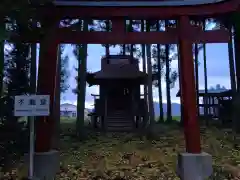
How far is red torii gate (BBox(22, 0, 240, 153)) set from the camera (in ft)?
23.8

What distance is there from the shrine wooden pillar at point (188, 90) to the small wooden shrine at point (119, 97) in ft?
28.1

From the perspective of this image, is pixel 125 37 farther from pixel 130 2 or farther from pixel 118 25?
pixel 130 2

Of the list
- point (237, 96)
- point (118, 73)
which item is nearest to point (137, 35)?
point (237, 96)

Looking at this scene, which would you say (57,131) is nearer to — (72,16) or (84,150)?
(84,150)

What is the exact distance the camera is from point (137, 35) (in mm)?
7426

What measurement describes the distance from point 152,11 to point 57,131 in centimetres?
578

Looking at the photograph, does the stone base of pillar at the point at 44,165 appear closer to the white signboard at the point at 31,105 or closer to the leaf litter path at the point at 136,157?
the leaf litter path at the point at 136,157

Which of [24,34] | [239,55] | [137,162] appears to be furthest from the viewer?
[239,55]

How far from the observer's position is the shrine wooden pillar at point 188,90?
23.6 ft

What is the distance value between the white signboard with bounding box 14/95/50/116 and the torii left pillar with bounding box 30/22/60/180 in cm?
103

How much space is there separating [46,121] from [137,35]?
3028mm

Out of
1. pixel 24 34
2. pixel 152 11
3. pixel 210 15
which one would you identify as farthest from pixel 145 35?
pixel 24 34

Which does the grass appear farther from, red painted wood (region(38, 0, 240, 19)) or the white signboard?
Answer: red painted wood (region(38, 0, 240, 19))

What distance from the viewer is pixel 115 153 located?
30.3 feet
